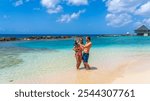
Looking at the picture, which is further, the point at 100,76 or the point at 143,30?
the point at 143,30

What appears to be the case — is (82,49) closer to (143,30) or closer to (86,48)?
(86,48)

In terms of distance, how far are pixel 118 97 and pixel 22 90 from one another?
2340mm

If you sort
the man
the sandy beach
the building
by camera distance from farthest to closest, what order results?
the building
the man
the sandy beach

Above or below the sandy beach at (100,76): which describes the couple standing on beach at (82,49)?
above

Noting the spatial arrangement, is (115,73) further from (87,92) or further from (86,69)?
(87,92)

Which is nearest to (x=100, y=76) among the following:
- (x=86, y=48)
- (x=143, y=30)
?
(x=86, y=48)

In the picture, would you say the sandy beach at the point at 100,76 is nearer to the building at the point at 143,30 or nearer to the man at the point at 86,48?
the man at the point at 86,48

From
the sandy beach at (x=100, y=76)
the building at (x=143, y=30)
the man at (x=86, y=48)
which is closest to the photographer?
the sandy beach at (x=100, y=76)

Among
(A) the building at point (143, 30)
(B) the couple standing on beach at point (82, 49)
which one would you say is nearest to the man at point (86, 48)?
(B) the couple standing on beach at point (82, 49)

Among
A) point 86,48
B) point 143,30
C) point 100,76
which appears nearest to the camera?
point 100,76

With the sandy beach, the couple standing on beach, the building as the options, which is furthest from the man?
the building

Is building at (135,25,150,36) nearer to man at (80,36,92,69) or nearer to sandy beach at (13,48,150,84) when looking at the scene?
sandy beach at (13,48,150,84)

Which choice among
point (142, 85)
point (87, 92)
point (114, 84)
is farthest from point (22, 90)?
point (142, 85)

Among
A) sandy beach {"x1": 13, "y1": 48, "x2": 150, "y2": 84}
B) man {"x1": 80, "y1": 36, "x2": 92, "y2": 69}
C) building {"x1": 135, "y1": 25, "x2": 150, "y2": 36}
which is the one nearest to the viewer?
sandy beach {"x1": 13, "y1": 48, "x2": 150, "y2": 84}
